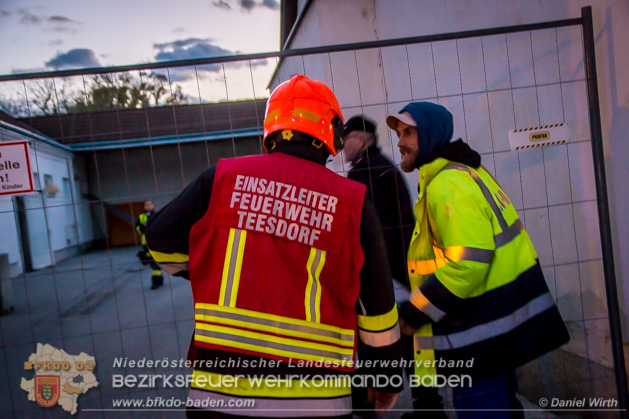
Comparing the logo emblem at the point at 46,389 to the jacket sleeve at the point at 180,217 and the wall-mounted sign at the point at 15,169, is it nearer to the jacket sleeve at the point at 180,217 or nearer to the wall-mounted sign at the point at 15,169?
the wall-mounted sign at the point at 15,169

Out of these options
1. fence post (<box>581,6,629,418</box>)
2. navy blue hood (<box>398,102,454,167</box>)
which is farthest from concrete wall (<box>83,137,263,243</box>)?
fence post (<box>581,6,629,418</box>)

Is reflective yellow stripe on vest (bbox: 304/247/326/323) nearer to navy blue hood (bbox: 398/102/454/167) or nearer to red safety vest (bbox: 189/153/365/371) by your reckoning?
red safety vest (bbox: 189/153/365/371)

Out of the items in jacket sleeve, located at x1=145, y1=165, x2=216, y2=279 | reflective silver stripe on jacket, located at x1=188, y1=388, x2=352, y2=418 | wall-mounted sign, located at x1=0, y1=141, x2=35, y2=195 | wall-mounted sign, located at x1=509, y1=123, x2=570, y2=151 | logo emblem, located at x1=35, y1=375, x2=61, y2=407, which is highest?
wall-mounted sign, located at x1=0, y1=141, x2=35, y2=195

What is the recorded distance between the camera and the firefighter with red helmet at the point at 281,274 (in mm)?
1494

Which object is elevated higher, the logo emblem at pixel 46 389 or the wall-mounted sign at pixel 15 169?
the wall-mounted sign at pixel 15 169

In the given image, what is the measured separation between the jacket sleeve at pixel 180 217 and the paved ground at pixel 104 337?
3.56 feet

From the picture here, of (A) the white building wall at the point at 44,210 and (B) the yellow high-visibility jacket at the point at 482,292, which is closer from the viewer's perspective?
(B) the yellow high-visibility jacket at the point at 482,292

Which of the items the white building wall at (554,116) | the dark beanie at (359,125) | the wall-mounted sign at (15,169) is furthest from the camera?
the dark beanie at (359,125)

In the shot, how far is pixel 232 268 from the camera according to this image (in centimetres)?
150

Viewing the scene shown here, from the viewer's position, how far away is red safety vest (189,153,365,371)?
149cm

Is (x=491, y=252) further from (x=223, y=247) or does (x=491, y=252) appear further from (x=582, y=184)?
(x=582, y=184)

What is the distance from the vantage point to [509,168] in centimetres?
396

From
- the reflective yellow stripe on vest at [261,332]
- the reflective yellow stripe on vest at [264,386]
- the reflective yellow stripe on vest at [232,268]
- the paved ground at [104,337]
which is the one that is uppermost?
the reflective yellow stripe on vest at [232,268]

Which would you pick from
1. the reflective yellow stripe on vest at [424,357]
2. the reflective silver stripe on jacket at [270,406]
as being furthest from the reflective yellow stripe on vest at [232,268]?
the reflective yellow stripe on vest at [424,357]
